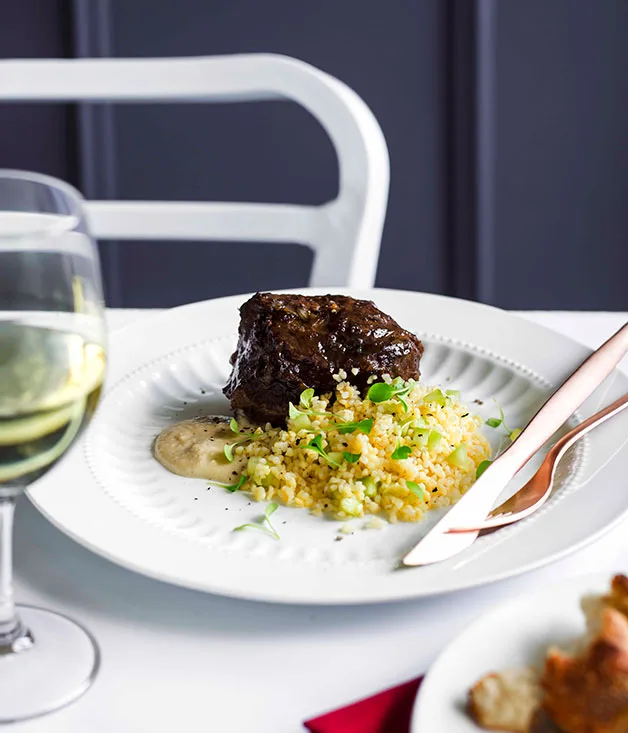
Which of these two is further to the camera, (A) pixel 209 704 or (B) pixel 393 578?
(B) pixel 393 578

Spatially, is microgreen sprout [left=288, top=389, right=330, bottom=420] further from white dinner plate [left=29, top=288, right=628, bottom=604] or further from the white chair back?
the white chair back

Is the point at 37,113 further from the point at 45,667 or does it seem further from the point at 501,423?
the point at 45,667

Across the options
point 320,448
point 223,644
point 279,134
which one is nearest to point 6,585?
point 223,644

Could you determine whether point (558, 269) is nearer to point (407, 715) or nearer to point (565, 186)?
point (565, 186)

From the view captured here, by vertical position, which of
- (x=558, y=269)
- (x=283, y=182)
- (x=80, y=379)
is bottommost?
(x=558, y=269)

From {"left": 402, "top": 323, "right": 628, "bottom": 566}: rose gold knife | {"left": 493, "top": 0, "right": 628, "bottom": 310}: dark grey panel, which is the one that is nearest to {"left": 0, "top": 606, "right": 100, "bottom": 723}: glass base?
{"left": 402, "top": 323, "right": 628, "bottom": 566}: rose gold knife

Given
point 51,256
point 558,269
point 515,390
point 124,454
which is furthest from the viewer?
point 558,269

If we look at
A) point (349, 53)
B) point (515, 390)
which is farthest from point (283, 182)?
point (515, 390)

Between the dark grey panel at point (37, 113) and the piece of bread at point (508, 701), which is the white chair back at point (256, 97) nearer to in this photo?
the piece of bread at point (508, 701)
